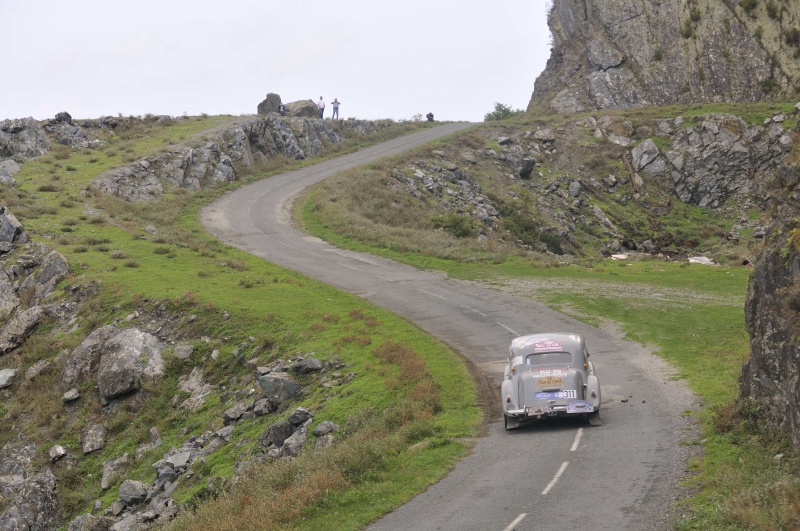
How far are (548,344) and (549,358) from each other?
455 millimetres

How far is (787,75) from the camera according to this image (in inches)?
2945

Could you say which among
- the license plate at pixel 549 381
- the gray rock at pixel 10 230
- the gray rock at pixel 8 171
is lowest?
the license plate at pixel 549 381

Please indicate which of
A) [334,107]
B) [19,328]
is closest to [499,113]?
[334,107]

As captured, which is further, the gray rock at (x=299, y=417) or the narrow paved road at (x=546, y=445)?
the gray rock at (x=299, y=417)

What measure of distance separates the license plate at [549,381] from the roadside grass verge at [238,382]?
2196 millimetres

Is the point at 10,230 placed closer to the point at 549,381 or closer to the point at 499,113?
the point at 549,381

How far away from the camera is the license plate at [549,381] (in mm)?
19906

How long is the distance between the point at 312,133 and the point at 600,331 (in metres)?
56.6

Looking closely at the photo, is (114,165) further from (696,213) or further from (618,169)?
(696,213)

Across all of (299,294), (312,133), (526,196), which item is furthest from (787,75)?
(299,294)

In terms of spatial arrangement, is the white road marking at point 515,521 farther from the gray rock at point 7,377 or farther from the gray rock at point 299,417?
the gray rock at point 7,377

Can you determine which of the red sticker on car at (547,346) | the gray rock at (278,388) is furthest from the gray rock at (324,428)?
the red sticker on car at (547,346)

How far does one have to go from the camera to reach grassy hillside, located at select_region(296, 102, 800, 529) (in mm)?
14656

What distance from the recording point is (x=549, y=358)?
20953 mm
